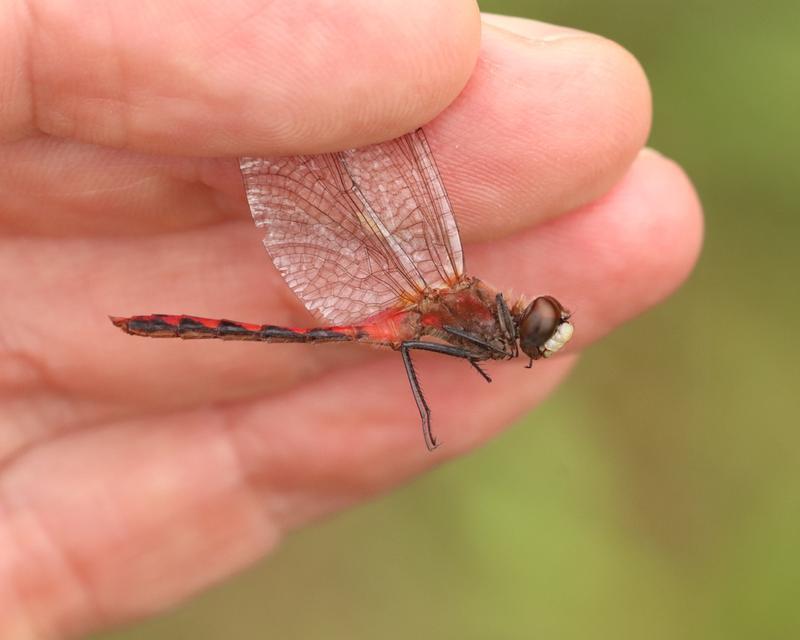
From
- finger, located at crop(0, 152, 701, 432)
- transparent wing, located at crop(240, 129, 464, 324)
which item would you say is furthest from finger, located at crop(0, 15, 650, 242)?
finger, located at crop(0, 152, 701, 432)

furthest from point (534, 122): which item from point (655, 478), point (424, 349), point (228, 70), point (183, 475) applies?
point (655, 478)

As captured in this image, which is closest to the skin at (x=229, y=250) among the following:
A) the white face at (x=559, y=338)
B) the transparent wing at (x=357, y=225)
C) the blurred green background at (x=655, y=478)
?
the transparent wing at (x=357, y=225)

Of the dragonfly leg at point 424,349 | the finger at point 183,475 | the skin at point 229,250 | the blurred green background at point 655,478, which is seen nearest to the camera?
the skin at point 229,250

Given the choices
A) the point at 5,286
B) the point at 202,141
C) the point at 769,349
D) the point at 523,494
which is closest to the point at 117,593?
the point at 5,286

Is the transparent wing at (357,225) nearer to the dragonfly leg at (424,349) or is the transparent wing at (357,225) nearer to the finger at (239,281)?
the dragonfly leg at (424,349)

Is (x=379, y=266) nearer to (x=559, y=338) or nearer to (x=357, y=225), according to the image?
(x=357, y=225)

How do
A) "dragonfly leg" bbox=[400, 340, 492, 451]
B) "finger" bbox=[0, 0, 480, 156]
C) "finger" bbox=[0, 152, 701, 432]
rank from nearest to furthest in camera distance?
"finger" bbox=[0, 0, 480, 156] → "dragonfly leg" bbox=[400, 340, 492, 451] → "finger" bbox=[0, 152, 701, 432]

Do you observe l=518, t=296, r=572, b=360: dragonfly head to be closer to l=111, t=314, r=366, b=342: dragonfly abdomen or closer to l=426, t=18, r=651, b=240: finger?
l=426, t=18, r=651, b=240: finger
